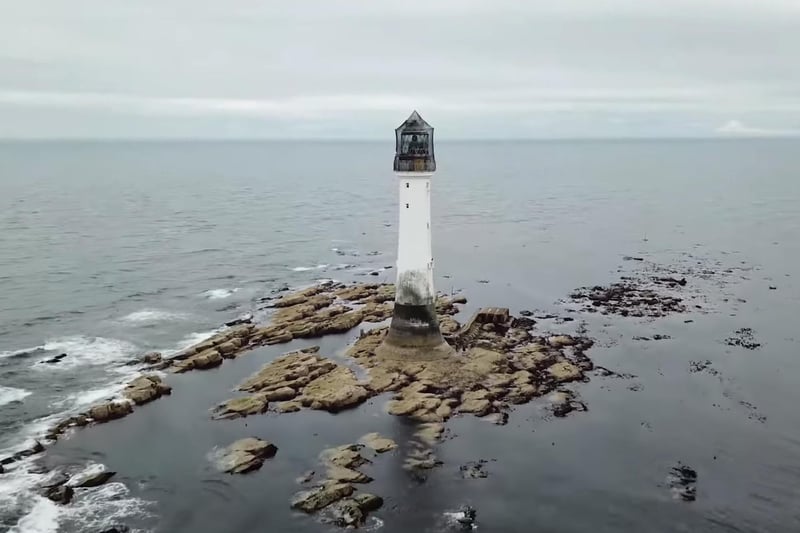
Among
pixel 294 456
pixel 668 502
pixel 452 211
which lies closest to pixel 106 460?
pixel 294 456

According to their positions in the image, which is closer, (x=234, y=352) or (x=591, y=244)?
(x=234, y=352)

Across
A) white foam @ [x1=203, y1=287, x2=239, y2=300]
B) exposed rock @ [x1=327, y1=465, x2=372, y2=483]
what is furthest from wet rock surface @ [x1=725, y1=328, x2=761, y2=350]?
white foam @ [x1=203, y1=287, x2=239, y2=300]

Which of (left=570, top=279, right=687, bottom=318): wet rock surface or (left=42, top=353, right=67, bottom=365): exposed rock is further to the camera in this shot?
(left=570, top=279, right=687, bottom=318): wet rock surface

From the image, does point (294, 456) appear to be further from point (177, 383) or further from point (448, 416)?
point (177, 383)

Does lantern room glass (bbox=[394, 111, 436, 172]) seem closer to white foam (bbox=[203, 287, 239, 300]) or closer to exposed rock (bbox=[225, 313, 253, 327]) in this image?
exposed rock (bbox=[225, 313, 253, 327])

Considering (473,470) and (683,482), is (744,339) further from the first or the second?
(473,470)

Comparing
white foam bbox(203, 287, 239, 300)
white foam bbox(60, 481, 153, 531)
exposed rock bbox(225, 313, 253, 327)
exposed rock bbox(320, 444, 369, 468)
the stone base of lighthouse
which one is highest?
the stone base of lighthouse

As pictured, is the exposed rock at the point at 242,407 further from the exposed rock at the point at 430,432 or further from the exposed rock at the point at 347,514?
the exposed rock at the point at 347,514

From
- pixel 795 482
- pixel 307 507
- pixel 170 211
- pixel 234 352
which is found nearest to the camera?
pixel 307 507

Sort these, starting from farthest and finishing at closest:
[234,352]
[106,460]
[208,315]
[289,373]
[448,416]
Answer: [208,315], [234,352], [289,373], [448,416], [106,460]
